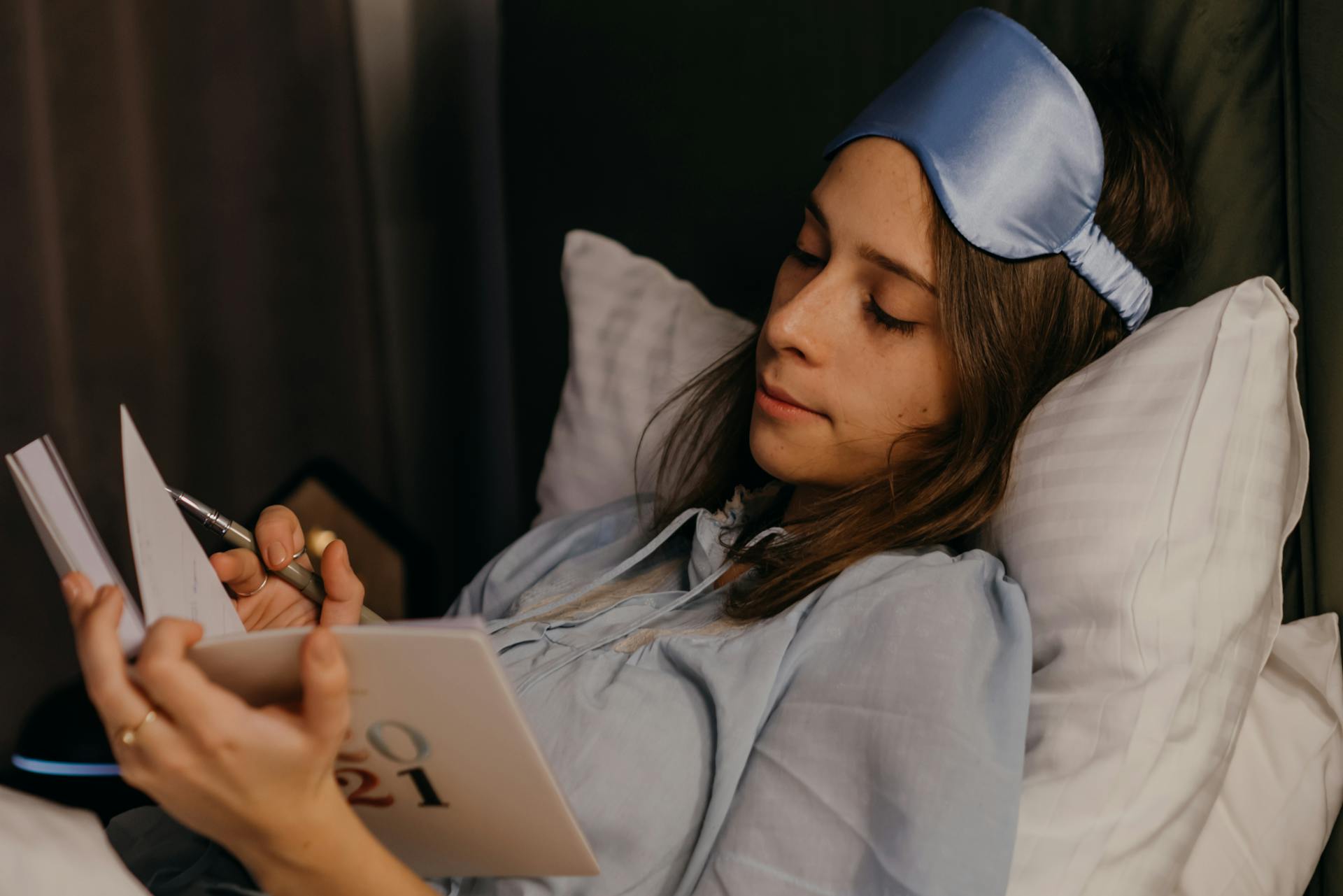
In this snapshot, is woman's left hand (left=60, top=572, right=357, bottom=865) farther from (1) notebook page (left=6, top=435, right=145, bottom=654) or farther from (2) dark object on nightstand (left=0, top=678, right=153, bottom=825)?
(2) dark object on nightstand (left=0, top=678, right=153, bottom=825)

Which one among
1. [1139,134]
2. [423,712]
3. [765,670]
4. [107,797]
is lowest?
[107,797]

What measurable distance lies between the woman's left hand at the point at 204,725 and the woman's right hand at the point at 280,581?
1.04 ft

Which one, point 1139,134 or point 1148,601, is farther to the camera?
point 1139,134

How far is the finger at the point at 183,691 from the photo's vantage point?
494 mm

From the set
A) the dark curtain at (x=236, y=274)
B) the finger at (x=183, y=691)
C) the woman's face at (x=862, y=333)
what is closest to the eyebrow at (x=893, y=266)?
the woman's face at (x=862, y=333)

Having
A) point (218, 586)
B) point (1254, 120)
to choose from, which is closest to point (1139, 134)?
point (1254, 120)

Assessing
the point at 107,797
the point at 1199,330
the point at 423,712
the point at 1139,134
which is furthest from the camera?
the point at 107,797

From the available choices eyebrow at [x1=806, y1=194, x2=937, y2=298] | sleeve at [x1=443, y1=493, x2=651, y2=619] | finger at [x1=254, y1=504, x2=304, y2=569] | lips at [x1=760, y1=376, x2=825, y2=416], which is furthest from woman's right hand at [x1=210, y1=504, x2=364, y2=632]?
eyebrow at [x1=806, y1=194, x2=937, y2=298]

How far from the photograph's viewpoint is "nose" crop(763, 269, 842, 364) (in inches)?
34.2

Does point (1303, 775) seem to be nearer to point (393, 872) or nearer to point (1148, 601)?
point (1148, 601)

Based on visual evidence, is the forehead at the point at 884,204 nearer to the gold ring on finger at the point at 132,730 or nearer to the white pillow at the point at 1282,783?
the white pillow at the point at 1282,783

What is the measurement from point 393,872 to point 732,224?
889mm

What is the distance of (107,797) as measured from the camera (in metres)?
1.14

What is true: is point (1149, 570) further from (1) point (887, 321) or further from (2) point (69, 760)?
(2) point (69, 760)
